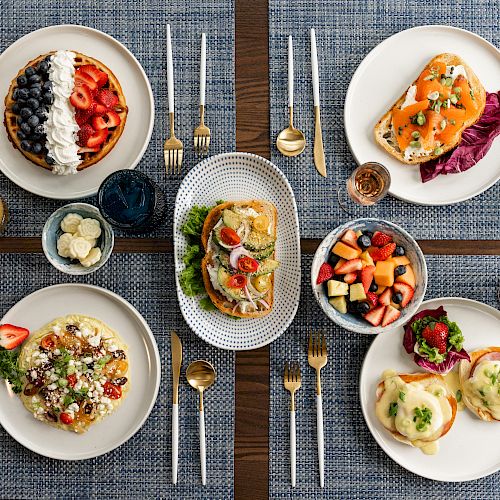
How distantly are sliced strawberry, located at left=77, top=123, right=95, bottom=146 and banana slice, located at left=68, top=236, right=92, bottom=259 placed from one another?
0.38 metres

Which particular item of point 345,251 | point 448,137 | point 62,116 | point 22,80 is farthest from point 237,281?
point 22,80

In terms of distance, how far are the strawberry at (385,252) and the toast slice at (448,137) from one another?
0.37 metres

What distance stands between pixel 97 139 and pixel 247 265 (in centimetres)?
75

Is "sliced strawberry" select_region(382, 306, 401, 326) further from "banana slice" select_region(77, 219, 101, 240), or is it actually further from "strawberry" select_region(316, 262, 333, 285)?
"banana slice" select_region(77, 219, 101, 240)

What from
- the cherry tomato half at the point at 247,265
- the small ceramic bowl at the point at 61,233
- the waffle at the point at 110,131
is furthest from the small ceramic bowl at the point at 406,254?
the waffle at the point at 110,131

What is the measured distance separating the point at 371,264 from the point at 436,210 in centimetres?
42

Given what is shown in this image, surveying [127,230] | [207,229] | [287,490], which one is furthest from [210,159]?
[287,490]

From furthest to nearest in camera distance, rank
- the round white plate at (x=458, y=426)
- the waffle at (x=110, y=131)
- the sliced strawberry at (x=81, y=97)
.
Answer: the round white plate at (x=458, y=426)
the waffle at (x=110, y=131)
the sliced strawberry at (x=81, y=97)

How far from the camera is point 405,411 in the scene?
2139 mm

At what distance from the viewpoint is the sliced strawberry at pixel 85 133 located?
2.08 meters

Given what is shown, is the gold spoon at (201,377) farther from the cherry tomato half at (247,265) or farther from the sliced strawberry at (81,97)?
the sliced strawberry at (81,97)

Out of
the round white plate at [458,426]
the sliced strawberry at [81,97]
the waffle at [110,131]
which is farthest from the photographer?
the round white plate at [458,426]

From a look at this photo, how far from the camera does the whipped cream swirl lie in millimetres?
2055

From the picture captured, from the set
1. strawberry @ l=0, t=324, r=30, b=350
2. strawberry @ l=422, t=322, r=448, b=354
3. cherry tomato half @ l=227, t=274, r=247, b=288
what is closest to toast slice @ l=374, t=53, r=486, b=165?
strawberry @ l=422, t=322, r=448, b=354
